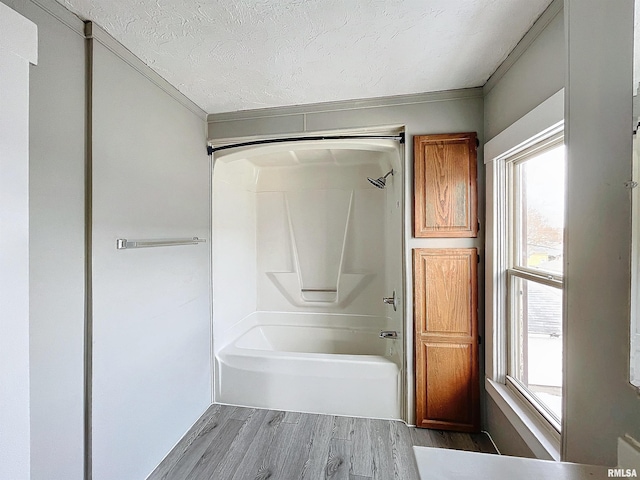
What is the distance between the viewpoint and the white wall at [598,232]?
48 cm

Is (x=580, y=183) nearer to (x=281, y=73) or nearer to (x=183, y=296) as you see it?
(x=281, y=73)

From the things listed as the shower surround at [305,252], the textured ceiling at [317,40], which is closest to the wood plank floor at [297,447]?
the shower surround at [305,252]

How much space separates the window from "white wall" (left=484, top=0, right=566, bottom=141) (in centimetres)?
22

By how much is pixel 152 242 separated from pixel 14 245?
28.4 inches

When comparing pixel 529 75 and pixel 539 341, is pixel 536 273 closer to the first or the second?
pixel 539 341

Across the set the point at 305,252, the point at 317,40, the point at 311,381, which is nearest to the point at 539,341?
the point at 311,381

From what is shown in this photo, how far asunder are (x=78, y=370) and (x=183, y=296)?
0.78 meters

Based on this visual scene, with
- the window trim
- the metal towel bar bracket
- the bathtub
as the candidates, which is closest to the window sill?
the window trim

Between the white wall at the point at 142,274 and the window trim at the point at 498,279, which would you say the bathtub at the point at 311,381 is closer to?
the white wall at the point at 142,274

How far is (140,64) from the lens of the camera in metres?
1.63

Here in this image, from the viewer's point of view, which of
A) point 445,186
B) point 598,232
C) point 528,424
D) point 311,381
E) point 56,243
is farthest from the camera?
point 311,381

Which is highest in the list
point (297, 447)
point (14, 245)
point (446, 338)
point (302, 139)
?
point (302, 139)

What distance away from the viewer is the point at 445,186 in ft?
6.66

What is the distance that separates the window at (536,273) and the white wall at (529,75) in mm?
218
